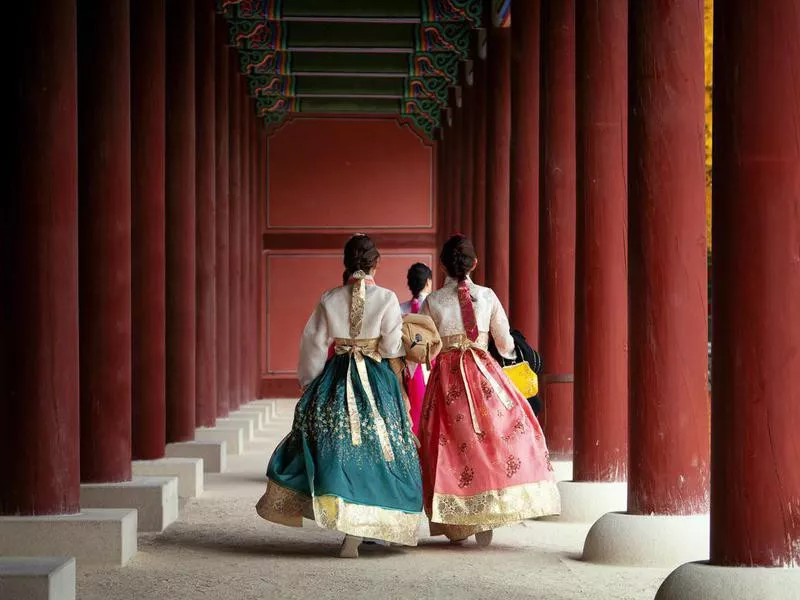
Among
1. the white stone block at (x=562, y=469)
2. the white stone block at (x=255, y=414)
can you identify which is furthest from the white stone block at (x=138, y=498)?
the white stone block at (x=255, y=414)

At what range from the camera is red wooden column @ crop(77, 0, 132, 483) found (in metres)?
8.24

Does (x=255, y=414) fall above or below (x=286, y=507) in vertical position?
→ below

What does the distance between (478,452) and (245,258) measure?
12.4 m

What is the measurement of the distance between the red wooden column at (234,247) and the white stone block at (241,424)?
53.6 inches

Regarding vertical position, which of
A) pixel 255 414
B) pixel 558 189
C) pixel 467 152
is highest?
pixel 467 152

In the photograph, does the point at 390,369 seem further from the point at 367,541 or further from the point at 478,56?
the point at 478,56

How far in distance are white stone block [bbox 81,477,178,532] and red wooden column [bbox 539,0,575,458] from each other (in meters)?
3.03

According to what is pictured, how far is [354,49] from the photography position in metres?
19.5

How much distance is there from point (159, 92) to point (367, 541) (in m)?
3.86

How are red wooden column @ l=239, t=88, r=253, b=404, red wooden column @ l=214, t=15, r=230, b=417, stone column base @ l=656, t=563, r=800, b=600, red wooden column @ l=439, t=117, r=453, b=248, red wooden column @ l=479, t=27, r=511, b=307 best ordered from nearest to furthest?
stone column base @ l=656, t=563, r=800, b=600 → red wooden column @ l=479, t=27, r=511, b=307 → red wooden column @ l=214, t=15, r=230, b=417 → red wooden column @ l=239, t=88, r=253, b=404 → red wooden column @ l=439, t=117, r=453, b=248

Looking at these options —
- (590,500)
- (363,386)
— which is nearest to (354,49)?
(590,500)

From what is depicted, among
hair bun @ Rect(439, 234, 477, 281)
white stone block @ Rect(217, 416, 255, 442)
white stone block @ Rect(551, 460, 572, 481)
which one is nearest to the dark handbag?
hair bun @ Rect(439, 234, 477, 281)

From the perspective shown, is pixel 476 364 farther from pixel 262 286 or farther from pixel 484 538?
pixel 262 286

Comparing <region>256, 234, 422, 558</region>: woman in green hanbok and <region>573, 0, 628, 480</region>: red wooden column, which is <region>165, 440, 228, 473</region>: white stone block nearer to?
<region>573, 0, 628, 480</region>: red wooden column
